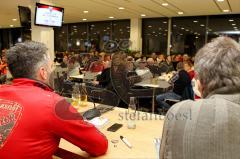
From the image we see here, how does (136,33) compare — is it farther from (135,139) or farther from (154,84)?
(135,139)

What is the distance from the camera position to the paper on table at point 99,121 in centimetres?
193

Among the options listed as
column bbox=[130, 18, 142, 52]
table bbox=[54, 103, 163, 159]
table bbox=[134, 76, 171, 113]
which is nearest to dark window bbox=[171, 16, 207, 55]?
column bbox=[130, 18, 142, 52]

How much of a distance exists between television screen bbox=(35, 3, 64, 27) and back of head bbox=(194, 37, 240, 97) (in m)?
4.61

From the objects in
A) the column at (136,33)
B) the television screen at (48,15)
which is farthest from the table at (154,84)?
the column at (136,33)

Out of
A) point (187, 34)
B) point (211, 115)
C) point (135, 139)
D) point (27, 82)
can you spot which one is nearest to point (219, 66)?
point (211, 115)

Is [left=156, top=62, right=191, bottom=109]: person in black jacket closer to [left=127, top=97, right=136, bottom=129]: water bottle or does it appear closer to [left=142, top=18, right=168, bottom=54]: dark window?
[left=127, top=97, right=136, bottom=129]: water bottle

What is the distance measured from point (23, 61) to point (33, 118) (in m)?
0.40

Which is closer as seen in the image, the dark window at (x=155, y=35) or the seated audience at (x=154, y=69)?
the seated audience at (x=154, y=69)

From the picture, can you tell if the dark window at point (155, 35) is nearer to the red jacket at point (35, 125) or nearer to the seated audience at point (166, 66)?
the seated audience at point (166, 66)

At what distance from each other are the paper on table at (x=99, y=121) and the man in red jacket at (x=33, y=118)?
462mm

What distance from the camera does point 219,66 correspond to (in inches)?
41.5

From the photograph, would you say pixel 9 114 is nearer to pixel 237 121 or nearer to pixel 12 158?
pixel 12 158

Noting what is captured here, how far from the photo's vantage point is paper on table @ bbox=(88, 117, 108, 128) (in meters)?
1.93

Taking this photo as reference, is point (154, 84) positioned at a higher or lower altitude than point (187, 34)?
lower
